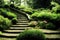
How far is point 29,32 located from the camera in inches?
257

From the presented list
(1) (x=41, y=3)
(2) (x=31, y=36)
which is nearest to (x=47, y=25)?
(2) (x=31, y=36)

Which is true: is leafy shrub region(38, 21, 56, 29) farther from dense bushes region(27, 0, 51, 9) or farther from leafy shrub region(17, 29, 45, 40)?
dense bushes region(27, 0, 51, 9)

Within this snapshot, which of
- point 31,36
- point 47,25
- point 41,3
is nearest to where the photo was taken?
point 31,36

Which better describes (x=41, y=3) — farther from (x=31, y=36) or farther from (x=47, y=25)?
(x=31, y=36)

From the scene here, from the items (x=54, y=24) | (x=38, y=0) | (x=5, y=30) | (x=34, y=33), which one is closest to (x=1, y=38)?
(x=5, y=30)

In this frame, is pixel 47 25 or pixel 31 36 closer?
pixel 31 36

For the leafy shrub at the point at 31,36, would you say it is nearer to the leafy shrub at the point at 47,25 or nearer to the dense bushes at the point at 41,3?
the leafy shrub at the point at 47,25

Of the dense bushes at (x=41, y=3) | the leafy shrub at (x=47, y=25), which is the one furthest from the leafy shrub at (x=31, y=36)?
the dense bushes at (x=41, y=3)

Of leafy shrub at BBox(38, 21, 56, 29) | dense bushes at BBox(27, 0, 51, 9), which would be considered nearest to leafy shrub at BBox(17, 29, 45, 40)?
leafy shrub at BBox(38, 21, 56, 29)

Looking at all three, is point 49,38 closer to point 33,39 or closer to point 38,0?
point 33,39

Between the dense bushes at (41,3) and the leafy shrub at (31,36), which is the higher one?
the leafy shrub at (31,36)

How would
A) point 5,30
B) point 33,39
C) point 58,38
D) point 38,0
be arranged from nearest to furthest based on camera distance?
point 33,39
point 58,38
point 5,30
point 38,0

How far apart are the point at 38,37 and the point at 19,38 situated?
82 cm

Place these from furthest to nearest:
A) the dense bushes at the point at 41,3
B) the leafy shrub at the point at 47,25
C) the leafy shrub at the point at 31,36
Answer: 1. the dense bushes at the point at 41,3
2. the leafy shrub at the point at 47,25
3. the leafy shrub at the point at 31,36
